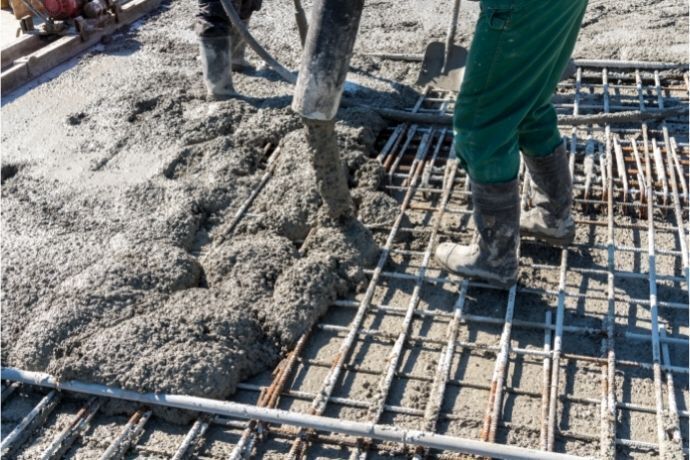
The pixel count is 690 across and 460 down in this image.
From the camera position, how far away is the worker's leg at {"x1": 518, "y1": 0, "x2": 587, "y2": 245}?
280cm

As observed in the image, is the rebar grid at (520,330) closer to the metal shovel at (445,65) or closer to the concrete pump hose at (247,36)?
the metal shovel at (445,65)

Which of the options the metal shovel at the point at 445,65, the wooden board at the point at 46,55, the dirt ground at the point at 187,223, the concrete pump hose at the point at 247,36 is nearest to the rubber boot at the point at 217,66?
the dirt ground at the point at 187,223

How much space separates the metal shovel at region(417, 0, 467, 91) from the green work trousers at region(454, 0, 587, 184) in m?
1.17

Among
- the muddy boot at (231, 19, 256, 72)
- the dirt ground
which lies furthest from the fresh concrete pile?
the muddy boot at (231, 19, 256, 72)

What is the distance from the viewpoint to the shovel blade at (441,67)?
3.96 metres

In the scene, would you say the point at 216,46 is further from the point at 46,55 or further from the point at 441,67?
the point at 46,55

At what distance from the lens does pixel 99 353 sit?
8.57 feet

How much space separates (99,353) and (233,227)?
0.92 metres

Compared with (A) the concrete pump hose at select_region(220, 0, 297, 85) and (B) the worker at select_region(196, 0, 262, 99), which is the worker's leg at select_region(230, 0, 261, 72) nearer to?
(B) the worker at select_region(196, 0, 262, 99)

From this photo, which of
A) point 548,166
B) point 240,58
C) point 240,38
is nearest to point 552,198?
point 548,166

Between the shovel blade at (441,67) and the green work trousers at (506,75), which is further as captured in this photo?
the shovel blade at (441,67)

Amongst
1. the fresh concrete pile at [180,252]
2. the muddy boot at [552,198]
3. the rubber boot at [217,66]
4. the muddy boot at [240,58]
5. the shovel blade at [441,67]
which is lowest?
the fresh concrete pile at [180,252]

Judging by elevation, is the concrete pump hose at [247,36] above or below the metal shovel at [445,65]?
below

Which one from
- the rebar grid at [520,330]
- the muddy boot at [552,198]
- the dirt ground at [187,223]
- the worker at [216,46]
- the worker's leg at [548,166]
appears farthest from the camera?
the worker at [216,46]
